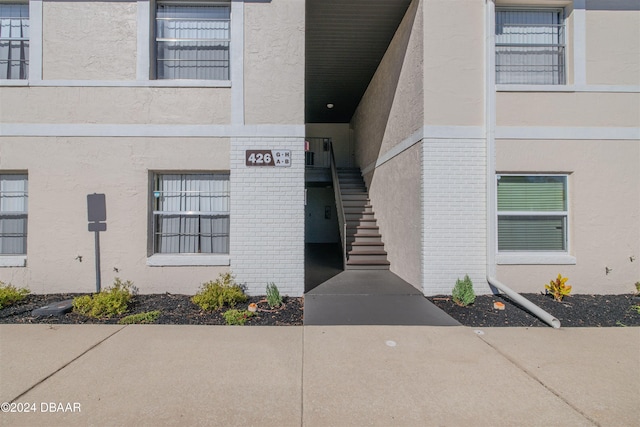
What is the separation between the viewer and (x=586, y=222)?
524cm

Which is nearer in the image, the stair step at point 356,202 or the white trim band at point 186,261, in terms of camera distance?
the white trim band at point 186,261

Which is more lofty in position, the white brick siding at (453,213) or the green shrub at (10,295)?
the white brick siding at (453,213)

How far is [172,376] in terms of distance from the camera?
2834mm

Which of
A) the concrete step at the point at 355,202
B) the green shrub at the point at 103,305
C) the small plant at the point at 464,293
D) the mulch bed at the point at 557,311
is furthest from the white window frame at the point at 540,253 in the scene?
the green shrub at the point at 103,305

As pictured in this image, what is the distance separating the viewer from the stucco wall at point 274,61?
17.2ft

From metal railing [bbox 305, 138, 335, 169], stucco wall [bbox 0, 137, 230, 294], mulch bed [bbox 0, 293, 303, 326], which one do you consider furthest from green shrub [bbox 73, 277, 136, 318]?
metal railing [bbox 305, 138, 335, 169]

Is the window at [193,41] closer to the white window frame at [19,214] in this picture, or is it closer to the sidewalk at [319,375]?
the white window frame at [19,214]

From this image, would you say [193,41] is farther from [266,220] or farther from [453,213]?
[453,213]

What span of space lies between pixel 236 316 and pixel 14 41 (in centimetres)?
653

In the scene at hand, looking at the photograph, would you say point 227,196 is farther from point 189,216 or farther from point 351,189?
point 351,189

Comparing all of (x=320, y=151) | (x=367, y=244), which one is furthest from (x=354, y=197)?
(x=320, y=151)

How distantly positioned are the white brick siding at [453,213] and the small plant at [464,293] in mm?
217

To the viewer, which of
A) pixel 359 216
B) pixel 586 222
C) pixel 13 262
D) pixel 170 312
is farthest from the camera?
pixel 359 216

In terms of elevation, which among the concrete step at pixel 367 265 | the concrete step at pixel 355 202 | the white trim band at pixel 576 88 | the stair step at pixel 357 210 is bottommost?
the concrete step at pixel 367 265
